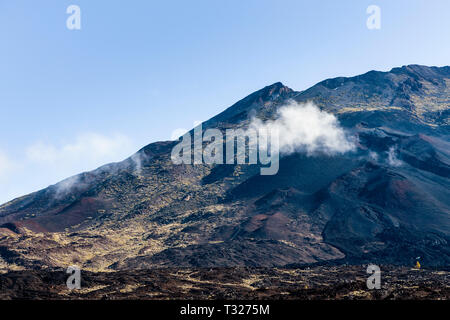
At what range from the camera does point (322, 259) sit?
9156 centimetres

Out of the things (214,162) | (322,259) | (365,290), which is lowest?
(322,259)

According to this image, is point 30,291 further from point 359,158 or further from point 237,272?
point 359,158

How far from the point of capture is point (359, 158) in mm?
137750

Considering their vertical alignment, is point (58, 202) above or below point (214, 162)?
below

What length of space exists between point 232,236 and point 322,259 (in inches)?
901

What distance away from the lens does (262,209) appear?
120m

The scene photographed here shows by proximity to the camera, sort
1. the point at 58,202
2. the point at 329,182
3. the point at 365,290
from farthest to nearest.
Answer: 1. the point at 58,202
2. the point at 329,182
3. the point at 365,290

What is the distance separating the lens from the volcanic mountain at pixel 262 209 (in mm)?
93750

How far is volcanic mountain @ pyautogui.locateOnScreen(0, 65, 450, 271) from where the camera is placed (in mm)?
93750

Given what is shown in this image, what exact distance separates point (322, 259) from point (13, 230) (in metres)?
72.7

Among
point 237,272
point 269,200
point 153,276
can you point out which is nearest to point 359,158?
point 269,200
